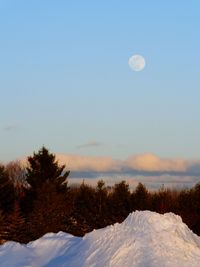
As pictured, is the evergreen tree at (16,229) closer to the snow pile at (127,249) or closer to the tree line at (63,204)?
the tree line at (63,204)

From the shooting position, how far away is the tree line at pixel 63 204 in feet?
130

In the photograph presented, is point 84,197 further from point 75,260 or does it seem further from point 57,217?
point 75,260

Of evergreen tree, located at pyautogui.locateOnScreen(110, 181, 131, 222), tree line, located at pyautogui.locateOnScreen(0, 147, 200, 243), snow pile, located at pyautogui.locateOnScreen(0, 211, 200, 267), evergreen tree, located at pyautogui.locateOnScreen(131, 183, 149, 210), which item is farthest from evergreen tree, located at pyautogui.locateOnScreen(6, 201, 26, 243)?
snow pile, located at pyautogui.locateOnScreen(0, 211, 200, 267)

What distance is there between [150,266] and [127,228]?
2383 millimetres

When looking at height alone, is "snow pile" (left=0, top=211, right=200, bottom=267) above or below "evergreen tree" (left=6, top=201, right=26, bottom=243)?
below

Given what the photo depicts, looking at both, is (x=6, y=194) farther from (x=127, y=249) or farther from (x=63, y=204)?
(x=127, y=249)

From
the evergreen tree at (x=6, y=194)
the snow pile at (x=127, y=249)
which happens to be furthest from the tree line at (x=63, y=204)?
the snow pile at (x=127, y=249)

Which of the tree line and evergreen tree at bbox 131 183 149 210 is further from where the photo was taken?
evergreen tree at bbox 131 183 149 210

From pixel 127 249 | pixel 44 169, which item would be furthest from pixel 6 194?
pixel 127 249

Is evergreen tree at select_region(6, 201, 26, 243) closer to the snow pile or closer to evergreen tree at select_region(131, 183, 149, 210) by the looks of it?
evergreen tree at select_region(131, 183, 149, 210)

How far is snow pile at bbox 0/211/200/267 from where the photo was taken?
56.5 feet

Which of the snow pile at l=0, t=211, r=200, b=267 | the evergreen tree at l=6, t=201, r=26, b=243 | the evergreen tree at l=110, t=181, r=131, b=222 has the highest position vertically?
the evergreen tree at l=110, t=181, r=131, b=222

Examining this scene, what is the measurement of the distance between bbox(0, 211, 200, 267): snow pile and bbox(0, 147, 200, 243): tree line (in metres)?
18.9

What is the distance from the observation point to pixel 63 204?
41438 mm
